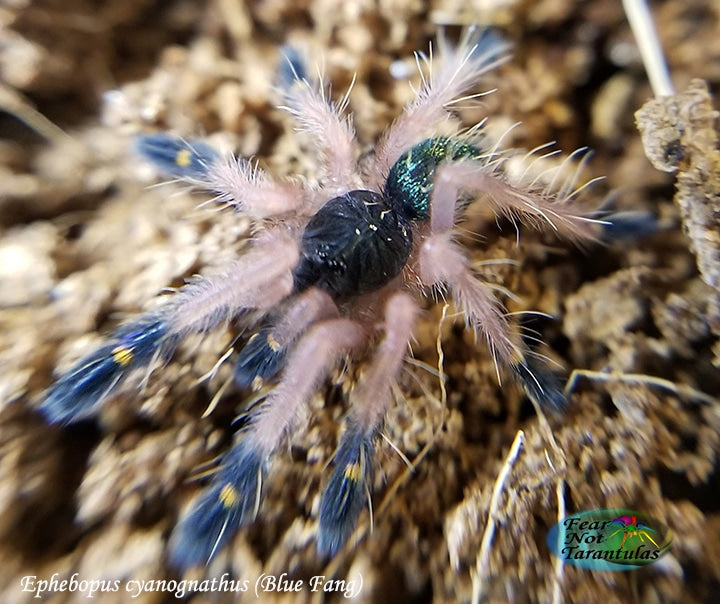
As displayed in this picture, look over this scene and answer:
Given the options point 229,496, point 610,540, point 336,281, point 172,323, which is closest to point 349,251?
point 336,281

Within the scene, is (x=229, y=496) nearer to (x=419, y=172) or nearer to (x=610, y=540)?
(x=610, y=540)

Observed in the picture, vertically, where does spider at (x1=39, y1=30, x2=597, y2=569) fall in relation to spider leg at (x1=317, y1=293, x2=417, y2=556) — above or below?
above

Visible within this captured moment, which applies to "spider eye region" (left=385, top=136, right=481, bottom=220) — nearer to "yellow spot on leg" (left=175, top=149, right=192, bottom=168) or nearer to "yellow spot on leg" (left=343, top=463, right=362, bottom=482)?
"yellow spot on leg" (left=175, top=149, right=192, bottom=168)

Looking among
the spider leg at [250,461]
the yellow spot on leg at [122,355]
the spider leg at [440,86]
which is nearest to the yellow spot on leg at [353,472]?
the spider leg at [250,461]

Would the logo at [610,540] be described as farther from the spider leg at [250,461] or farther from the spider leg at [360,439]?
the spider leg at [250,461]

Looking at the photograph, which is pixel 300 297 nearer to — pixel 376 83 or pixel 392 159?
pixel 392 159

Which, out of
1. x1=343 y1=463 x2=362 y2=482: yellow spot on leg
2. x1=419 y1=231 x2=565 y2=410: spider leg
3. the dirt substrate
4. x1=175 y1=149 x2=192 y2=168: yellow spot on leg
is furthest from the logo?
x1=175 y1=149 x2=192 y2=168: yellow spot on leg

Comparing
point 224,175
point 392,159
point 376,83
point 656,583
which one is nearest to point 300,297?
point 224,175
